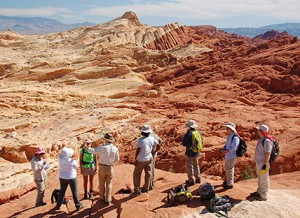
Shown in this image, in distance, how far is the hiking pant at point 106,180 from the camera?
614cm

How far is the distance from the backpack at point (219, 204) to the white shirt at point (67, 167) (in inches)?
94.0

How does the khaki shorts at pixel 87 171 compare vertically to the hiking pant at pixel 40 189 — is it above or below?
above

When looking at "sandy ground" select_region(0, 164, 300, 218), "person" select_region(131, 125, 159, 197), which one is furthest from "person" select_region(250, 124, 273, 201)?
"person" select_region(131, 125, 159, 197)

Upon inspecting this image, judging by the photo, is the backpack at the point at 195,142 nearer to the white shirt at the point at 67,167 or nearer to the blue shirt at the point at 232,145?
the blue shirt at the point at 232,145

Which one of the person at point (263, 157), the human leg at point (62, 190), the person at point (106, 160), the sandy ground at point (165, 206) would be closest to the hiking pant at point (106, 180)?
the person at point (106, 160)

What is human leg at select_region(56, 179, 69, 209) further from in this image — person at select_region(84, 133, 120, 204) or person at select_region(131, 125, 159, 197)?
person at select_region(131, 125, 159, 197)

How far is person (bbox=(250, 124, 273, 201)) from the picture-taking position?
19.2 feet

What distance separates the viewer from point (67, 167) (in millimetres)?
5953

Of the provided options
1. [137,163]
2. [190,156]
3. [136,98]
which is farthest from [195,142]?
[136,98]

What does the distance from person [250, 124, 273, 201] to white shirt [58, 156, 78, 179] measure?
3.14m

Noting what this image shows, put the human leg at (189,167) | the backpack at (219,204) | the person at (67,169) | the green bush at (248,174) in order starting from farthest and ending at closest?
the green bush at (248,174), the human leg at (189,167), the person at (67,169), the backpack at (219,204)

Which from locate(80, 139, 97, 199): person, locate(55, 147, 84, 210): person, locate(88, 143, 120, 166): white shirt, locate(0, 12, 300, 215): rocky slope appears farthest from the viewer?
locate(0, 12, 300, 215): rocky slope

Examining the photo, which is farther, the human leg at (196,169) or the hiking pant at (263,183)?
the human leg at (196,169)

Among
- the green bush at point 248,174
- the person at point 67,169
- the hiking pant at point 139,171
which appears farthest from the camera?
the green bush at point 248,174
